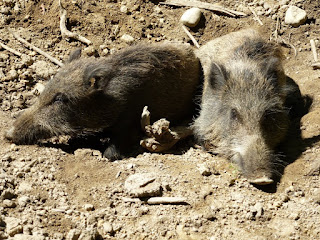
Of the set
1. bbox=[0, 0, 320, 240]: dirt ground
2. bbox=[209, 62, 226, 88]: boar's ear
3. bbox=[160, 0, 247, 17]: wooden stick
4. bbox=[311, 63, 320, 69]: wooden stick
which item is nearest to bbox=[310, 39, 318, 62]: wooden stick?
bbox=[0, 0, 320, 240]: dirt ground

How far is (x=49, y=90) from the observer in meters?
6.58

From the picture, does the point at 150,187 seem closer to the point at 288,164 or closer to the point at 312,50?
the point at 288,164

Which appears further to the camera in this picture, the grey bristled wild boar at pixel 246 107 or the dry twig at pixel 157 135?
the dry twig at pixel 157 135

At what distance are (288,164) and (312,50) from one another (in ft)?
9.83

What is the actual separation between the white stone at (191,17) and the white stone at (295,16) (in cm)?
169

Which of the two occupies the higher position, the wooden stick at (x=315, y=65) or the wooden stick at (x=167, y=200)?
the wooden stick at (x=315, y=65)

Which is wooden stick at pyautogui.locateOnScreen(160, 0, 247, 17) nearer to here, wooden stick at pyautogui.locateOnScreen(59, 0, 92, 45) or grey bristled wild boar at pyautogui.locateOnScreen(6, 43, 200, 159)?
wooden stick at pyautogui.locateOnScreen(59, 0, 92, 45)

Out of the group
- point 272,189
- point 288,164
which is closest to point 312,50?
point 288,164

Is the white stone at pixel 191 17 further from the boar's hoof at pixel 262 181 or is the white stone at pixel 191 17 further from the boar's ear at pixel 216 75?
the boar's hoof at pixel 262 181

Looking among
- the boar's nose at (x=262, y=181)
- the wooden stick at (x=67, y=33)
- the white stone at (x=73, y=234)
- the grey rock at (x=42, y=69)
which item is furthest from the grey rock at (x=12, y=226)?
the wooden stick at (x=67, y=33)

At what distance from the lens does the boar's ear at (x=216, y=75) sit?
22.2 feet

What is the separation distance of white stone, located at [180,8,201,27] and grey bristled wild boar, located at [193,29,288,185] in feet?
4.66

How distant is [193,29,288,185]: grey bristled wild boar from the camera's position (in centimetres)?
595

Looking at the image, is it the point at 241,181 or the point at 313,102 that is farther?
the point at 313,102
